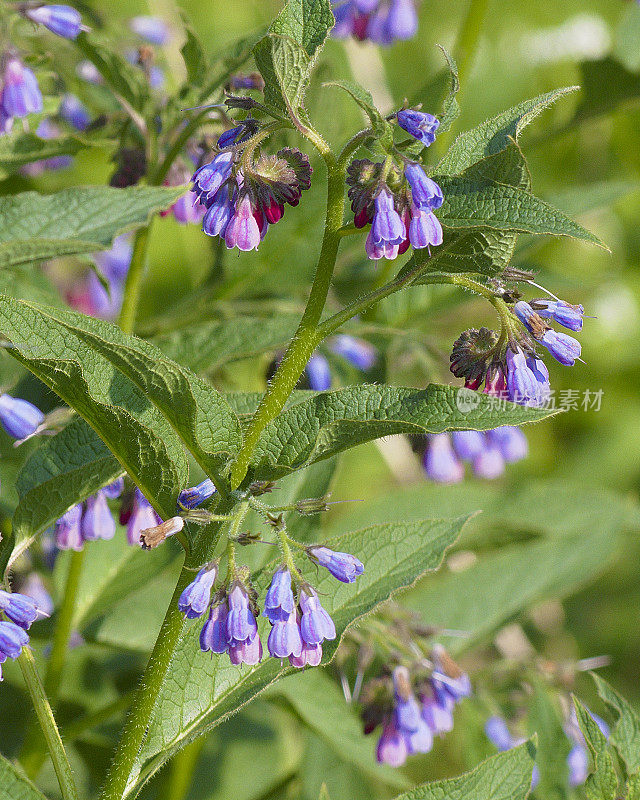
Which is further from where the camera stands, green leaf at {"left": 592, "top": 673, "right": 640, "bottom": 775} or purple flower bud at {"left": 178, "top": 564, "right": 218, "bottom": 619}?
green leaf at {"left": 592, "top": 673, "right": 640, "bottom": 775}

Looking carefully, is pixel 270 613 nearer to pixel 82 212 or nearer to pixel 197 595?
pixel 197 595

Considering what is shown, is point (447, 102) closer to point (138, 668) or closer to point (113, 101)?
point (113, 101)

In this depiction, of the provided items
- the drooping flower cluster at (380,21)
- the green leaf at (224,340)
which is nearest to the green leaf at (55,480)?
the green leaf at (224,340)

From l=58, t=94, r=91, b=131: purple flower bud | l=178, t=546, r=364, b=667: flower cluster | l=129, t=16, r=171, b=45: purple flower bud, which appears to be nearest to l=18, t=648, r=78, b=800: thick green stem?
l=178, t=546, r=364, b=667: flower cluster

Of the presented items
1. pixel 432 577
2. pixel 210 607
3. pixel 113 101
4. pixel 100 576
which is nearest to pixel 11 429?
pixel 210 607

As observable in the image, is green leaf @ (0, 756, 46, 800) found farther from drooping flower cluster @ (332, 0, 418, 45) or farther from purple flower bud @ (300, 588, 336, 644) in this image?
drooping flower cluster @ (332, 0, 418, 45)

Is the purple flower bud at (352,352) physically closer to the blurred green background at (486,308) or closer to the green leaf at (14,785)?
the blurred green background at (486,308)
